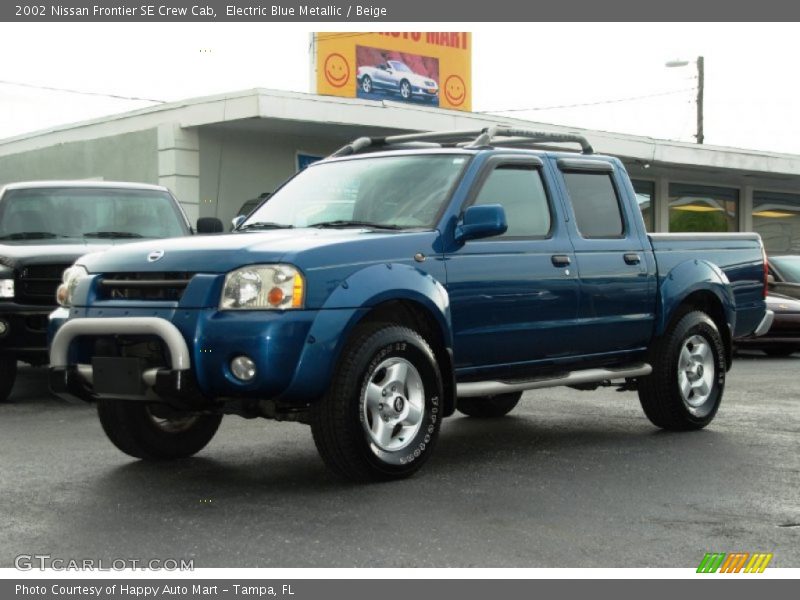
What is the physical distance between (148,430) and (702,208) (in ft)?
85.4

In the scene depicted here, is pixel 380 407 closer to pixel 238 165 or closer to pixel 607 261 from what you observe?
pixel 607 261

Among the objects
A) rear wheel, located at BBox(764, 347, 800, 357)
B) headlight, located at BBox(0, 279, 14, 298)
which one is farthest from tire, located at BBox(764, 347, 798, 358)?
headlight, located at BBox(0, 279, 14, 298)

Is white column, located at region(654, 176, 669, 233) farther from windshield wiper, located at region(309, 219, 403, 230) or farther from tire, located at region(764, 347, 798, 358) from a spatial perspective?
windshield wiper, located at region(309, 219, 403, 230)

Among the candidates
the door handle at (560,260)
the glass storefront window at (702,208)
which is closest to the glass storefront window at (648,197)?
the glass storefront window at (702,208)

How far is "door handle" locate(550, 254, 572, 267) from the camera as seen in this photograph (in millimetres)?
7848

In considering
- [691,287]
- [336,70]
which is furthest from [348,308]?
[336,70]

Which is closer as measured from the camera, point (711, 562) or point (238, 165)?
point (711, 562)

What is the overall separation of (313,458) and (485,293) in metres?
1.47

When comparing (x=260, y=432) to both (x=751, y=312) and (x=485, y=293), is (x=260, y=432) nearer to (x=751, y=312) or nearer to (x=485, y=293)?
(x=485, y=293)

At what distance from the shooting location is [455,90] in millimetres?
31578

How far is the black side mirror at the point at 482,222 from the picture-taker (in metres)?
7.08

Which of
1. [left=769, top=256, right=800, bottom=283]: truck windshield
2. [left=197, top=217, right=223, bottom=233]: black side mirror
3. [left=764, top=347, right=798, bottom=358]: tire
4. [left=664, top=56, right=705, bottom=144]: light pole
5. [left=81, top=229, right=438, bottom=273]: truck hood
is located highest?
[left=664, top=56, right=705, bottom=144]: light pole

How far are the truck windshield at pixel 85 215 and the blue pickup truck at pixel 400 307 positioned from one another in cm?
374

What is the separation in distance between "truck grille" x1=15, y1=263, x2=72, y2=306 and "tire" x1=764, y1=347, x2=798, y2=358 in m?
10.1
